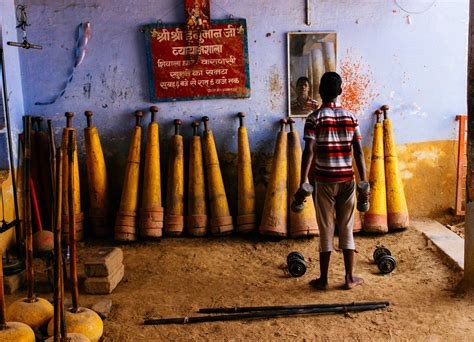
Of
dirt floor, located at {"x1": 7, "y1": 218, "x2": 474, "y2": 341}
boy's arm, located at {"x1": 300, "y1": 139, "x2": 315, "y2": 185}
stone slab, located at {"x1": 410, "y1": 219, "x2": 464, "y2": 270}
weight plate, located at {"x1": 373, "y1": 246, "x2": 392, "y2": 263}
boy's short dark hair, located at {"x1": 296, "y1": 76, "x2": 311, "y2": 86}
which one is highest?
boy's short dark hair, located at {"x1": 296, "y1": 76, "x2": 311, "y2": 86}

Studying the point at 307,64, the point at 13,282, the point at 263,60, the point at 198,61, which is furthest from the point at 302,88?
the point at 13,282

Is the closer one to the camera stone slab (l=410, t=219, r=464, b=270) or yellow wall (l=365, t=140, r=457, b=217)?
stone slab (l=410, t=219, r=464, b=270)

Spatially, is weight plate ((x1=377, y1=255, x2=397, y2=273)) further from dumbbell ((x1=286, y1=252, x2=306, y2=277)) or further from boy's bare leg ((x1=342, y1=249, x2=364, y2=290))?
dumbbell ((x1=286, y1=252, x2=306, y2=277))

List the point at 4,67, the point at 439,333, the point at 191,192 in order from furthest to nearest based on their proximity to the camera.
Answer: the point at 191,192
the point at 4,67
the point at 439,333

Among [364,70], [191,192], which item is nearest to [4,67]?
[191,192]

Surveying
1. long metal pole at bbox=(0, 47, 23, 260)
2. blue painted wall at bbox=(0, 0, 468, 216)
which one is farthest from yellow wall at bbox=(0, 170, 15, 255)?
blue painted wall at bbox=(0, 0, 468, 216)

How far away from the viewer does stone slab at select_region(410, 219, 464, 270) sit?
15.9ft

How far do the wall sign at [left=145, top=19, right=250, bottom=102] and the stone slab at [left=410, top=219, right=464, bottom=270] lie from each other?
8.03 ft

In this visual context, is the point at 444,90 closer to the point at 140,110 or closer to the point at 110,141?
the point at 140,110

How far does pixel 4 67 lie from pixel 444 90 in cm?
473

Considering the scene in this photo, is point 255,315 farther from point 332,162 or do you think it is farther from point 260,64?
point 260,64

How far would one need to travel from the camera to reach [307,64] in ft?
19.3

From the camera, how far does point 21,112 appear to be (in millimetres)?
5789

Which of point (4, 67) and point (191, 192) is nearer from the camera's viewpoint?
point (4, 67)
